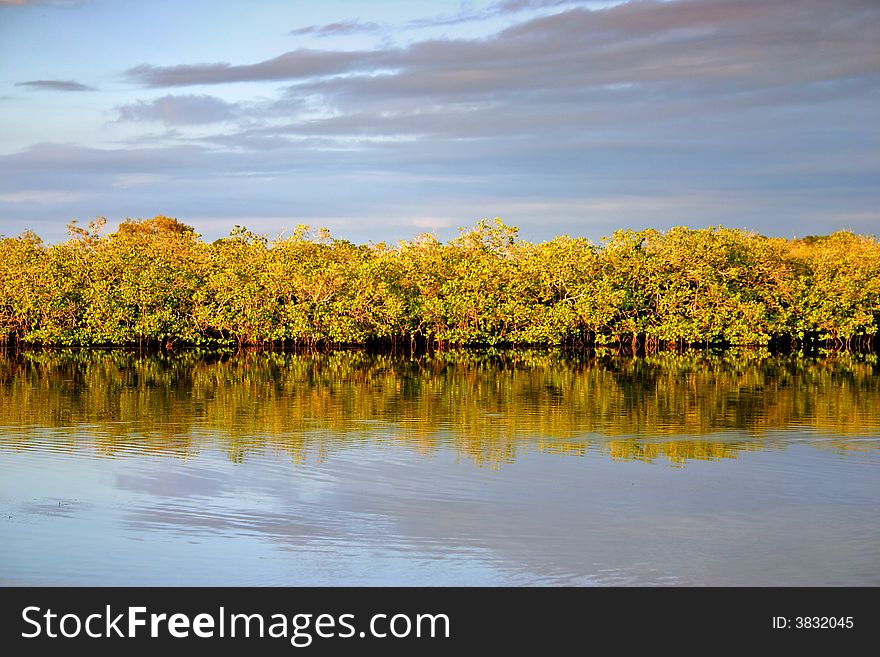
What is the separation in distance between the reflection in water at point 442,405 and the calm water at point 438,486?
90 mm

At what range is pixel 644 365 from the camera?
2870 centimetres

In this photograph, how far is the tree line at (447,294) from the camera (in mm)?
34688

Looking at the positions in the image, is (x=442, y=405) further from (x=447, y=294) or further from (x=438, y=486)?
(x=447, y=294)

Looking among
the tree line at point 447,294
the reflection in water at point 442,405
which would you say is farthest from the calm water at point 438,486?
the tree line at point 447,294

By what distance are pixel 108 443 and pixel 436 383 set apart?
9.88 metres

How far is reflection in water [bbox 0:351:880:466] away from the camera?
1364cm

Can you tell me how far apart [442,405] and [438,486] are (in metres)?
7.44

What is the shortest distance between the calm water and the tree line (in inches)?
565

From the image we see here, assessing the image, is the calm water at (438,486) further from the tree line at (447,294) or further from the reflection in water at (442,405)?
the tree line at (447,294)

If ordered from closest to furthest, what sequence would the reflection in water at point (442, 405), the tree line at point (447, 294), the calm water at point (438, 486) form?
the calm water at point (438, 486), the reflection in water at point (442, 405), the tree line at point (447, 294)

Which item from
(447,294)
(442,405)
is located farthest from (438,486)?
(447,294)
